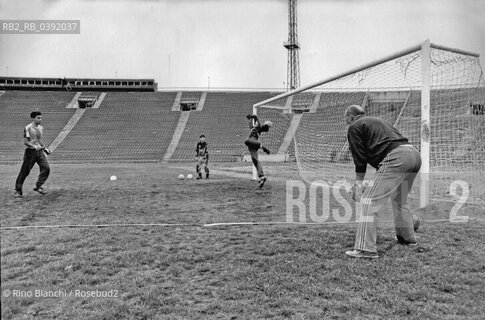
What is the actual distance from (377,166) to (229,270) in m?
2.09

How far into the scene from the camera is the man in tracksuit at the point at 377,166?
4102 millimetres

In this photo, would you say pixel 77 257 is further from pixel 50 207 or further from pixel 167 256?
pixel 50 207

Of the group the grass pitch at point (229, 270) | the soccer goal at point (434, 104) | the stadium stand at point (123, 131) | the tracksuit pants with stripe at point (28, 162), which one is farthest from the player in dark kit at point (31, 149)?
the stadium stand at point (123, 131)

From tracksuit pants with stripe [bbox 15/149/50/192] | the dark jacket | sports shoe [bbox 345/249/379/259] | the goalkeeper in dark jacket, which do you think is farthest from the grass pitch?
the goalkeeper in dark jacket

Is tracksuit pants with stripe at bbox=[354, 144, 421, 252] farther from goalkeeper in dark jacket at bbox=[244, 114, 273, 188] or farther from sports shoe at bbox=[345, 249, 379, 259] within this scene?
goalkeeper in dark jacket at bbox=[244, 114, 273, 188]

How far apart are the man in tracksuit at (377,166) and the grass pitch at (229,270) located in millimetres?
285

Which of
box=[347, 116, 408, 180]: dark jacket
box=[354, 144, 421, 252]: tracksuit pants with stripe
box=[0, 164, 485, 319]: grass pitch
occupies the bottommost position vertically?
box=[0, 164, 485, 319]: grass pitch

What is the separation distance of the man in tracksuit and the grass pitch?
285 mm

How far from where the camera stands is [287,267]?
146 inches

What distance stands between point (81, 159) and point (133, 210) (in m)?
28.1

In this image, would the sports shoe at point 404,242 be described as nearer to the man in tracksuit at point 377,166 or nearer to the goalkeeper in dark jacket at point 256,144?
the man in tracksuit at point 377,166

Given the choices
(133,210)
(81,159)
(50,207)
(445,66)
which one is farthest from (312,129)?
(81,159)

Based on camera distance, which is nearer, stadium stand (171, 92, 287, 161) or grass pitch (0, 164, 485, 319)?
grass pitch (0, 164, 485, 319)

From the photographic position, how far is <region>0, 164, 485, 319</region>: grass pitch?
9.27 ft
